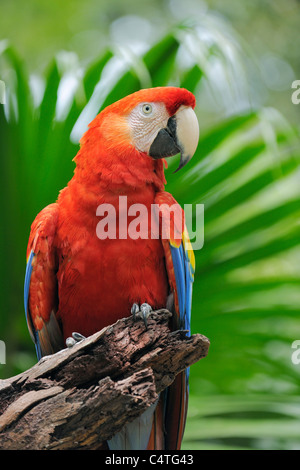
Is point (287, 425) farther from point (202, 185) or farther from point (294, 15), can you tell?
point (294, 15)

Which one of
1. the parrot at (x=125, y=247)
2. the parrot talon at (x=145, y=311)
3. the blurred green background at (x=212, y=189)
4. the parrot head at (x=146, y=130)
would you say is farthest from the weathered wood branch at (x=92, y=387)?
the blurred green background at (x=212, y=189)

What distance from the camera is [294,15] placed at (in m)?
3.75

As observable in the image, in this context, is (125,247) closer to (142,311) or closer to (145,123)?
(142,311)

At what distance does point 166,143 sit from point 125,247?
0.93 feet

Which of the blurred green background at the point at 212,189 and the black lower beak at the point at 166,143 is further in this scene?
the blurred green background at the point at 212,189

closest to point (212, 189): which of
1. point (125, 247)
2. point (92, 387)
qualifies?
point (125, 247)

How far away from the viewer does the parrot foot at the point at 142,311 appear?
99cm

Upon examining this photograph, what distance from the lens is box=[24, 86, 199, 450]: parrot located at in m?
1.13

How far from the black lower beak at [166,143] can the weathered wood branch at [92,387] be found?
45cm

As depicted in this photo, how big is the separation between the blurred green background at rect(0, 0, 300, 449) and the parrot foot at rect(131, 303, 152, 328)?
0.39m

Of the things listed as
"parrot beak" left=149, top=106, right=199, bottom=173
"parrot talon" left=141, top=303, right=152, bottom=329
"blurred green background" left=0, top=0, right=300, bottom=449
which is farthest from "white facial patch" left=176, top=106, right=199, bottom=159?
"parrot talon" left=141, top=303, right=152, bottom=329

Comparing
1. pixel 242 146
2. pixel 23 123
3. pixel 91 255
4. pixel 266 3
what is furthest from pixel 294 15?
pixel 91 255

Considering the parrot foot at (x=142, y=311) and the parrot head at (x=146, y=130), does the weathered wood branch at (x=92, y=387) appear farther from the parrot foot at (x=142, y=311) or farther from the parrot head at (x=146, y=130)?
the parrot head at (x=146, y=130)
